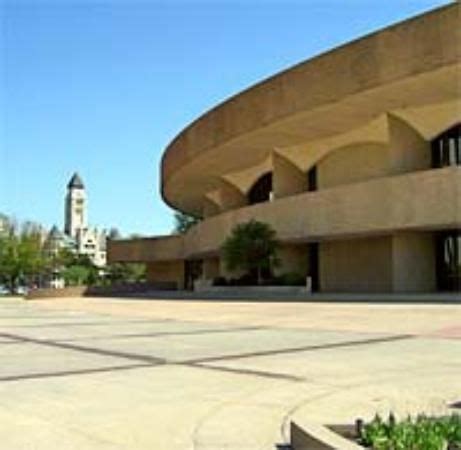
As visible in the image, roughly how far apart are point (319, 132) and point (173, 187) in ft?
68.1

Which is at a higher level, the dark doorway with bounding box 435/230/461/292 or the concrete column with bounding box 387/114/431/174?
the concrete column with bounding box 387/114/431/174

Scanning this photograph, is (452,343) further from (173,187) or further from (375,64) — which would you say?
(173,187)

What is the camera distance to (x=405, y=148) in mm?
35500

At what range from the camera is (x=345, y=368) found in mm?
10906

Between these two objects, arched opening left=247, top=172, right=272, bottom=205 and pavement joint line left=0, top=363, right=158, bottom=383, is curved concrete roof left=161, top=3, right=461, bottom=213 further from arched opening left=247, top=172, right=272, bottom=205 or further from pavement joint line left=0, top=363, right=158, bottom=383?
pavement joint line left=0, top=363, right=158, bottom=383

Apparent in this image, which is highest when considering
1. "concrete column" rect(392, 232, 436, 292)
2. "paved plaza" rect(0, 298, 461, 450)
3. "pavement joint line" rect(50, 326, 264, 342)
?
"concrete column" rect(392, 232, 436, 292)

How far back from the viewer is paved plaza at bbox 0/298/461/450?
22.8 ft

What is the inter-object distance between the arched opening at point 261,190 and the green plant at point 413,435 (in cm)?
4447

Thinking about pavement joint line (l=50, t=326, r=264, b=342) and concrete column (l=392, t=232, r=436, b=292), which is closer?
pavement joint line (l=50, t=326, r=264, b=342)

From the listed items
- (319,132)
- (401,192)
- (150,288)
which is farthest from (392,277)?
(150,288)

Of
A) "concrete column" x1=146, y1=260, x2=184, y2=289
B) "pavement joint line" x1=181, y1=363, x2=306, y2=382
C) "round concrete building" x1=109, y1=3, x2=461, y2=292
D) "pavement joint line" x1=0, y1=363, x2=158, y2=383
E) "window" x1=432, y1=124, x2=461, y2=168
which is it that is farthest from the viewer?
"concrete column" x1=146, y1=260, x2=184, y2=289

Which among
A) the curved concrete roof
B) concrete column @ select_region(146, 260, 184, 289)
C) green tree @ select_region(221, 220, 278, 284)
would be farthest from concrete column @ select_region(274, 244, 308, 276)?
concrete column @ select_region(146, 260, 184, 289)

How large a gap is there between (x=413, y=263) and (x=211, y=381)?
2586 centimetres

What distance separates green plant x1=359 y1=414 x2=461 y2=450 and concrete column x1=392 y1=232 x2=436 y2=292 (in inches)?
1137
